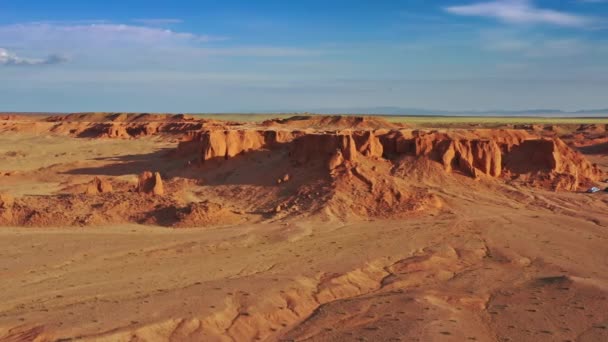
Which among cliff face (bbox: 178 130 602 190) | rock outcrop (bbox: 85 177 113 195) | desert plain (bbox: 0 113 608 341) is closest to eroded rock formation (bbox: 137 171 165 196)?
desert plain (bbox: 0 113 608 341)

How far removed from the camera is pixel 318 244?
58.3 feet

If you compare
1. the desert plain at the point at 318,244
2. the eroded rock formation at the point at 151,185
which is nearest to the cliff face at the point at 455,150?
the desert plain at the point at 318,244

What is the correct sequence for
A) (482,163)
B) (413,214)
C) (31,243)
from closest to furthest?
1. (31,243)
2. (413,214)
3. (482,163)

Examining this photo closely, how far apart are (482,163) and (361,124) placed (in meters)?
48.2

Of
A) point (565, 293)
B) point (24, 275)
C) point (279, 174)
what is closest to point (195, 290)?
point (24, 275)

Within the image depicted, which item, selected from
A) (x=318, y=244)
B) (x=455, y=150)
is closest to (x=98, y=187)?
(x=318, y=244)

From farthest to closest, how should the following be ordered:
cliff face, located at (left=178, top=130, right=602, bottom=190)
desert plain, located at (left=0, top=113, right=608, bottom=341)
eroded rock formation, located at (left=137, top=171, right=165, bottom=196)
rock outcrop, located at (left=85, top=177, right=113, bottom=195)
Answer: cliff face, located at (left=178, top=130, right=602, bottom=190)
rock outcrop, located at (left=85, top=177, right=113, bottom=195)
eroded rock formation, located at (left=137, top=171, right=165, bottom=196)
desert plain, located at (left=0, top=113, right=608, bottom=341)

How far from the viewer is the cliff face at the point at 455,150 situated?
83.7 feet

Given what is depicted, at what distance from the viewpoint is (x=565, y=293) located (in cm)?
1316

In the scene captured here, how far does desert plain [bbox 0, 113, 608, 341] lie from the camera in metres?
11.2

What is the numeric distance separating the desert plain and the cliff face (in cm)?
8

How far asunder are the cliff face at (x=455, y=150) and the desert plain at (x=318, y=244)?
8 centimetres

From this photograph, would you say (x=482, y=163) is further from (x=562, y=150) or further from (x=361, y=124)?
(x=361, y=124)

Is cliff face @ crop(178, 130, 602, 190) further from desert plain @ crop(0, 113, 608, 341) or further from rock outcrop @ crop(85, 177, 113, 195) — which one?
rock outcrop @ crop(85, 177, 113, 195)
